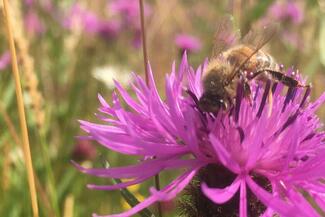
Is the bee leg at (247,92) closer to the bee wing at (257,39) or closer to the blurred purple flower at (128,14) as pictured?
the bee wing at (257,39)

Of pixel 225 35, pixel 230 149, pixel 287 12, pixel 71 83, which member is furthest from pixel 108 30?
pixel 230 149

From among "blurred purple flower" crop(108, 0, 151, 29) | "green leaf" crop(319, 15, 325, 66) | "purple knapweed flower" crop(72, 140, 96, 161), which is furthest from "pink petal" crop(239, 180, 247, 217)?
"blurred purple flower" crop(108, 0, 151, 29)

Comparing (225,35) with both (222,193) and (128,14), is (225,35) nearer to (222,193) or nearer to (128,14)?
(222,193)

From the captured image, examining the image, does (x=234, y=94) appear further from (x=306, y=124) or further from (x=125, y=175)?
(x=125, y=175)

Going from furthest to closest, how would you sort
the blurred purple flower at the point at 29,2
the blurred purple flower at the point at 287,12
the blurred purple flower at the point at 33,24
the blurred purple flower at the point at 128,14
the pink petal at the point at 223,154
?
the blurred purple flower at the point at 128,14, the blurred purple flower at the point at 287,12, the blurred purple flower at the point at 33,24, the blurred purple flower at the point at 29,2, the pink petal at the point at 223,154

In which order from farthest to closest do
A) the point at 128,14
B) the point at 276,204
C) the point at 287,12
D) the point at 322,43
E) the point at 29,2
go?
the point at 128,14, the point at 287,12, the point at 29,2, the point at 322,43, the point at 276,204

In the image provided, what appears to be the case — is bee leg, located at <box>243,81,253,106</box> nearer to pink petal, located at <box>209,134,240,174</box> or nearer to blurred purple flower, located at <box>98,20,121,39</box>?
pink petal, located at <box>209,134,240,174</box>

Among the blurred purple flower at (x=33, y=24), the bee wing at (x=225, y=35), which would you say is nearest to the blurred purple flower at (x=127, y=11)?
the blurred purple flower at (x=33, y=24)
